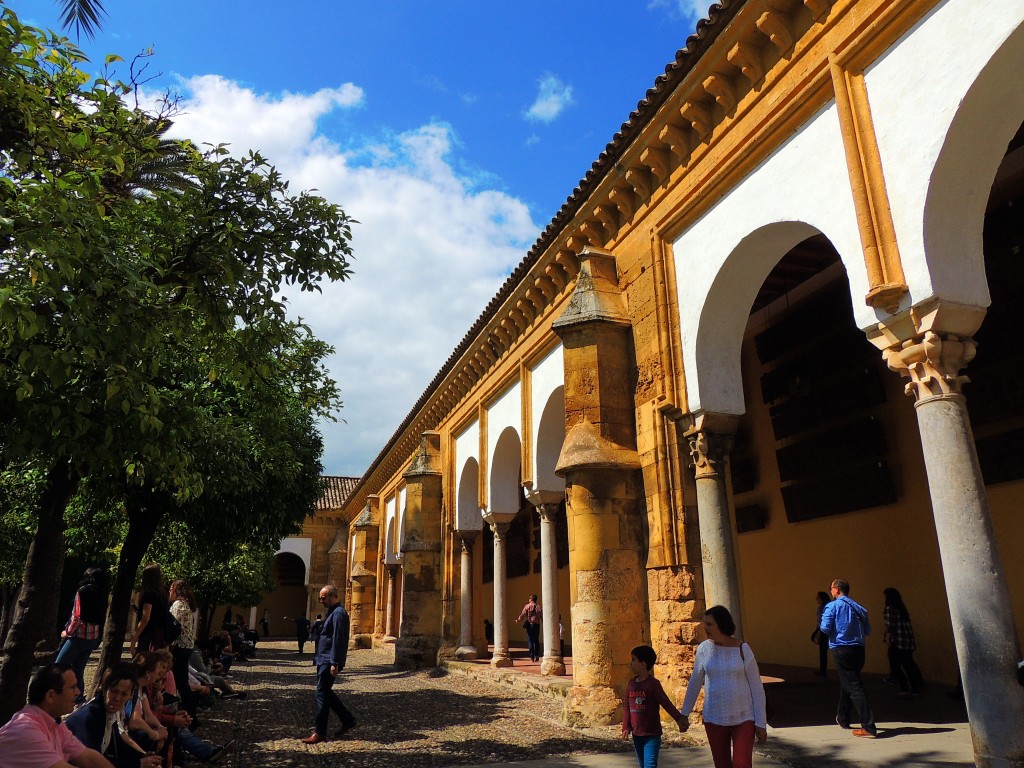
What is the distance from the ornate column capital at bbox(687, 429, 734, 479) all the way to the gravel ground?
2.65m

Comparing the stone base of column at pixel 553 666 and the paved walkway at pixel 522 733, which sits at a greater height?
the stone base of column at pixel 553 666

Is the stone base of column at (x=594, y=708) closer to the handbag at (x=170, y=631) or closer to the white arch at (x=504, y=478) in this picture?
the handbag at (x=170, y=631)

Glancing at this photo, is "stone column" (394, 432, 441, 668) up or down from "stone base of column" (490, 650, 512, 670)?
up

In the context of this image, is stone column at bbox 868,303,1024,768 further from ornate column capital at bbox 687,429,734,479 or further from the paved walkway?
ornate column capital at bbox 687,429,734,479

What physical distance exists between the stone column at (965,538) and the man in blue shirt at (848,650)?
1.77m

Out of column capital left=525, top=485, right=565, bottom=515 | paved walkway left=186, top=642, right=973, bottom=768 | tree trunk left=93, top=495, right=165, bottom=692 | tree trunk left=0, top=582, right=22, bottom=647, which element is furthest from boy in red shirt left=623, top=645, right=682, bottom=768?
tree trunk left=0, top=582, right=22, bottom=647

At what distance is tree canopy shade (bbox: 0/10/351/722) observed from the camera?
4.46 meters

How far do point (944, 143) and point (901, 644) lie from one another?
222 inches

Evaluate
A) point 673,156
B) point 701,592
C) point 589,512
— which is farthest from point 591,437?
point 673,156

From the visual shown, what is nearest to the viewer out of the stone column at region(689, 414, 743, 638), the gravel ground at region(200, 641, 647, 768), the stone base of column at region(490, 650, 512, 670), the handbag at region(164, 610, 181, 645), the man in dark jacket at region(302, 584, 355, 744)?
the gravel ground at region(200, 641, 647, 768)

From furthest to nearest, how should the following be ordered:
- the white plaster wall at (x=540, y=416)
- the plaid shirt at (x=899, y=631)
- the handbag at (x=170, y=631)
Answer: the white plaster wall at (x=540, y=416)
the plaid shirt at (x=899, y=631)
the handbag at (x=170, y=631)

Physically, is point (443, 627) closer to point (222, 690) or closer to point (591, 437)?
point (222, 690)

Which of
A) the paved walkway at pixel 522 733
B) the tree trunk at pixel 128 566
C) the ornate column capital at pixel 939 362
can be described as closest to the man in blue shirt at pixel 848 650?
the paved walkway at pixel 522 733

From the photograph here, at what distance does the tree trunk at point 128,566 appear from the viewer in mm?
9578
